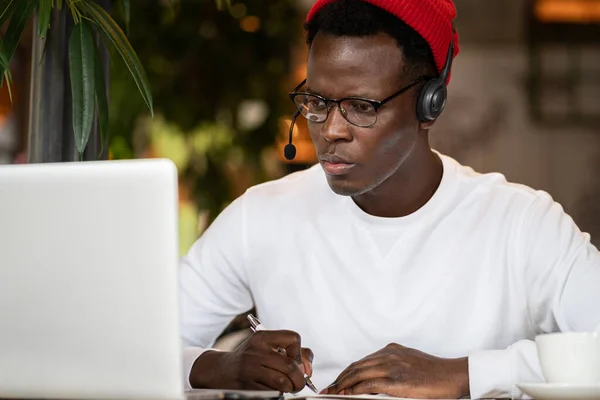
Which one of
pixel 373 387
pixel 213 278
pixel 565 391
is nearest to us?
pixel 565 391

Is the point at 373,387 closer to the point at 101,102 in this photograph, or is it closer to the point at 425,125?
the point at 425,125

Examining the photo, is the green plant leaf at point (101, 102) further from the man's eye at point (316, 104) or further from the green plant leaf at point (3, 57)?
the man's eye at point (316, 104)

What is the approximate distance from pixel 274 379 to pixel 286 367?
0.03 m

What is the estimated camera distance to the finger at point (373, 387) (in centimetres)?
147

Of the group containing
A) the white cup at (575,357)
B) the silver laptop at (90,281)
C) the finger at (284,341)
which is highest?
the silver laptop at (90,281)

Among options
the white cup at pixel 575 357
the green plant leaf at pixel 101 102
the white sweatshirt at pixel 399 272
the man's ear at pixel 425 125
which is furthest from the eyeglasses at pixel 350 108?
the white cup at pixel 575 357

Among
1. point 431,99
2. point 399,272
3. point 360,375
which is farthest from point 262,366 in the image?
point 431,99

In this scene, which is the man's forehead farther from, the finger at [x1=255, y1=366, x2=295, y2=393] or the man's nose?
the finger at [x1=255, y1=366, x2=295, y2=393]

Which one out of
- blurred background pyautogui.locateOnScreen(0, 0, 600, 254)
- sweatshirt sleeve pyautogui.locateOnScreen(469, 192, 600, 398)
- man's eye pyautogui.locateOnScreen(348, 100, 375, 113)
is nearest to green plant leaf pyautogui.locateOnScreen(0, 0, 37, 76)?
man's eye pyautogui.locateOnScreen(348, 100, 375, 113)

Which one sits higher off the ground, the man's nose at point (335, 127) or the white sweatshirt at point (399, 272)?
the man's nose at point (335, 127)

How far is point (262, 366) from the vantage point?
1521 millimetres

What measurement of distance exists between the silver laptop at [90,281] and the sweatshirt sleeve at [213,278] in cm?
89

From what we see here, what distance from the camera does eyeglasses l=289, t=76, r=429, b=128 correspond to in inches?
68.7

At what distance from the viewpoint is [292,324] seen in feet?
6.24
